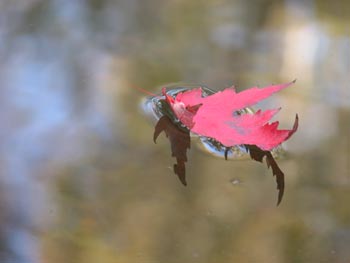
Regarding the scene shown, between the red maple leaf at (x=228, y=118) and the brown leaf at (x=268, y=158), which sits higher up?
the red maple leaf at (x=228, y=118)

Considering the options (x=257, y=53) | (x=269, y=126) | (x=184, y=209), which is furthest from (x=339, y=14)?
(x=184, y=209)

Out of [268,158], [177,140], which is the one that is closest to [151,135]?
[177,140]

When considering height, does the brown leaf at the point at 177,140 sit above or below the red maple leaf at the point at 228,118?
below

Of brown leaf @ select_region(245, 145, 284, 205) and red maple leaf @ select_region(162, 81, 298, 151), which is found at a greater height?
red maple leaf @ select_region(162, 81, 298, 151)

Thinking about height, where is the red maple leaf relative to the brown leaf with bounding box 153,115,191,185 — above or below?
above

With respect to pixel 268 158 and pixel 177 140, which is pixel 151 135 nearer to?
pixel 177 140
